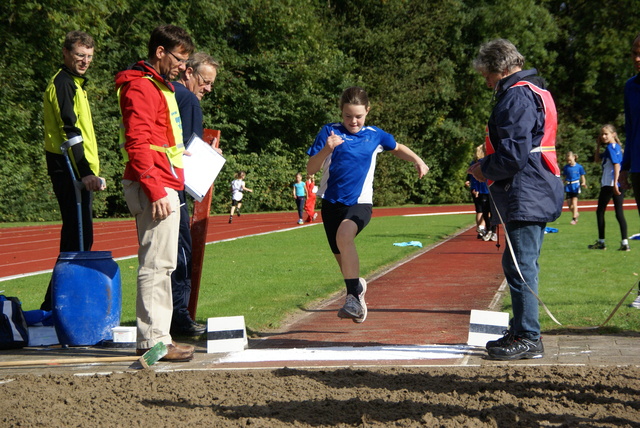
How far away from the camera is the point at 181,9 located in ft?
111

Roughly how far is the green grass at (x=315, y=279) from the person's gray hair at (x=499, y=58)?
87.5 inches

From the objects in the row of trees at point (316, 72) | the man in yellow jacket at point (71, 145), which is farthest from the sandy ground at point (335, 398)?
the row of trees at point (316, 72)

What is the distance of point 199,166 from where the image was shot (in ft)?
19.0

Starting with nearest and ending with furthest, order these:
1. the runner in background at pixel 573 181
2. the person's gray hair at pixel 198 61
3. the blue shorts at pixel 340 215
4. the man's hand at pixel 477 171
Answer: the man's hand at pixel 477 171, the person's gray hair at pixel 198 61, the blue shorts at pixel 340 215, the runner in background at pixel 573 181

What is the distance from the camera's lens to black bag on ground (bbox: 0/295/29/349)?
18.7 ft

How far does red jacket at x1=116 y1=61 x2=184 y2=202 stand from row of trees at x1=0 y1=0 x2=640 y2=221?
21.6 metres

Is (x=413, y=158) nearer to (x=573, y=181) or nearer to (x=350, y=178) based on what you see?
(x=350, y=178)

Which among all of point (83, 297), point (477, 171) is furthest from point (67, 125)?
point (477, 171)

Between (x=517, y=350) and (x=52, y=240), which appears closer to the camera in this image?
(x=517, y=350)

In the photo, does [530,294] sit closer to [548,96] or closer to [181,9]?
[548,96]

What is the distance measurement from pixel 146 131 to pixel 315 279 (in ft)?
16.6

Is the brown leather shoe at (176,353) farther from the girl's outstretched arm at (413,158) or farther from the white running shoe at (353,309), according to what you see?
the girl's outstretched arm at (413,158)

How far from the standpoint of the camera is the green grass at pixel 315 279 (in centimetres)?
698

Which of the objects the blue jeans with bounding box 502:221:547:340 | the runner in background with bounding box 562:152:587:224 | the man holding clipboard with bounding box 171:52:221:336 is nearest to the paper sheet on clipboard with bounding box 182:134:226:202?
the man holding clipboard with bounding box 171:52:221:336
